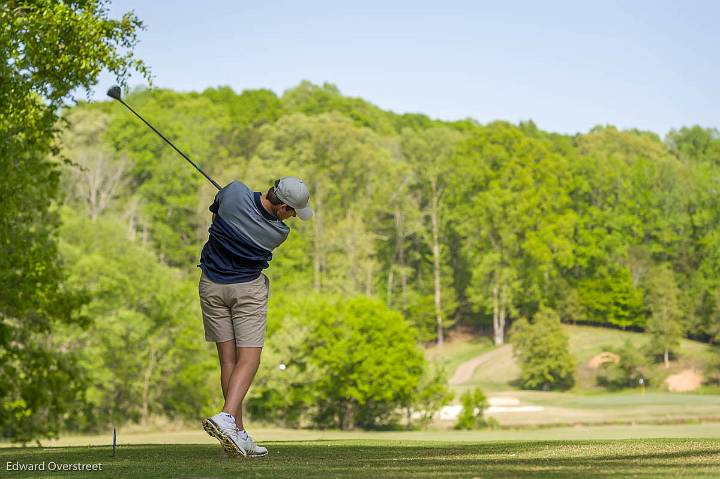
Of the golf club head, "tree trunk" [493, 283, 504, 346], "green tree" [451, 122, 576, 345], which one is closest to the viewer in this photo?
the golf club head

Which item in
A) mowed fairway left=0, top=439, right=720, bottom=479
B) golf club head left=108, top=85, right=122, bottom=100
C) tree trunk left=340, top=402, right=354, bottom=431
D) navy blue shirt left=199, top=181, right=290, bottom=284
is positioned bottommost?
tree trunk left=340, top=402, right=354, bottom=431

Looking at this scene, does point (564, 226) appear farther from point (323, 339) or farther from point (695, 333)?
point (323, 339)

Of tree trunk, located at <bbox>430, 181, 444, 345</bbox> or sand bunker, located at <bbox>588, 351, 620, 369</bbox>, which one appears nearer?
sand bunker, located at <bbox>588, 351, 620, 369</bbox>

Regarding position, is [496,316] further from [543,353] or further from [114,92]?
[114,92]

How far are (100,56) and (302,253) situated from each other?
193ft

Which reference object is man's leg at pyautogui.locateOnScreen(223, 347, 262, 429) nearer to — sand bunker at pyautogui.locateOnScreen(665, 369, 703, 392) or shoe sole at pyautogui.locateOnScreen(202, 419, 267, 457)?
shoe sole at pyautogui.locateOnScreen(202, 419, 267, 457)

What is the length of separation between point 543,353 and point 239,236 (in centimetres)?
5902

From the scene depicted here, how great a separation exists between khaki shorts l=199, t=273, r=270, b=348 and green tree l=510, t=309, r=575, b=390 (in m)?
57.8

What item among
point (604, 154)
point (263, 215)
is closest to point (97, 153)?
point (604, 154)

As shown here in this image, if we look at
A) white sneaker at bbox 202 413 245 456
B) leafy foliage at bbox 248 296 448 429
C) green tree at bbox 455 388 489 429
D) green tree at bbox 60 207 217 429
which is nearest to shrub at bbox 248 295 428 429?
leafy foliage at bbox 248 296 448 429

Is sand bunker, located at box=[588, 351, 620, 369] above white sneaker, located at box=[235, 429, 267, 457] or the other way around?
above

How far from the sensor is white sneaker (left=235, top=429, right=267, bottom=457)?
7.63 metres

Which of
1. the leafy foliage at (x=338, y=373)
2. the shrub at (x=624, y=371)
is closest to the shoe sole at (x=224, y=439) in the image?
the leafy foliage at (x=338, y=373)

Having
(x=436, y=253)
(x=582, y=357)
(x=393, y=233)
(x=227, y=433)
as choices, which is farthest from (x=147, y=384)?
(x=227, y=433)
